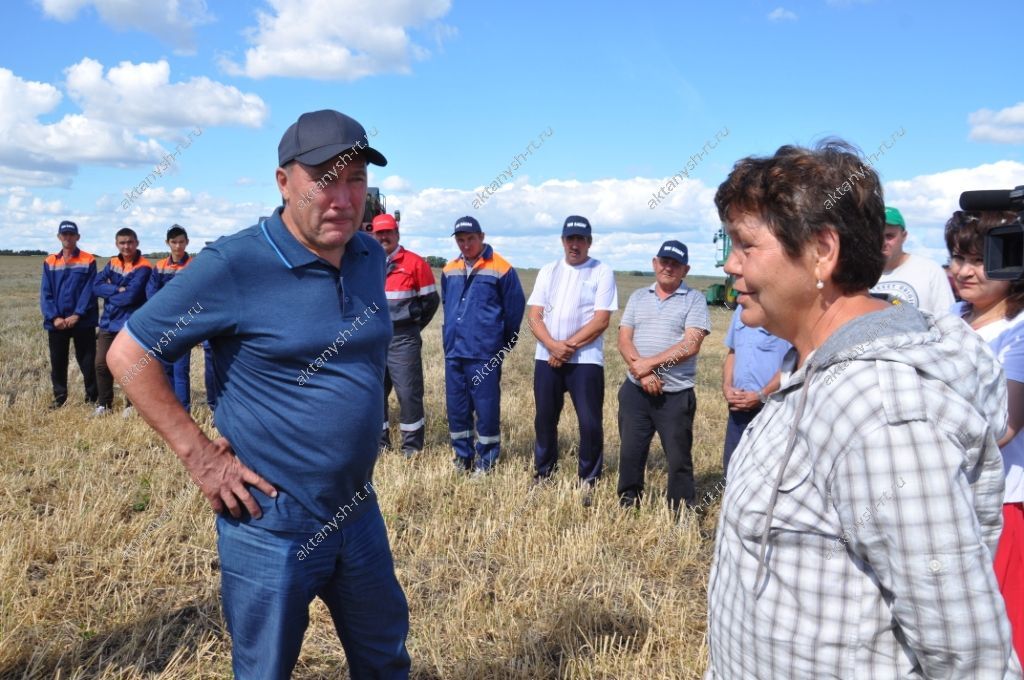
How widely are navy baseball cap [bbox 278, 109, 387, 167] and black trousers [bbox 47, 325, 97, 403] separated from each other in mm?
8529

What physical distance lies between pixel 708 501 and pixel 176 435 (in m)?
4.81

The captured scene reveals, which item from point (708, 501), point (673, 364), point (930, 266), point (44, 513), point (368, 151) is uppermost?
point (368, 151)

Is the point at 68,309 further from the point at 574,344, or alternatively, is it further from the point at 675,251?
the point at 675,251

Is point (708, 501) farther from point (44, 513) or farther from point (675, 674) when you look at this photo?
point (44, 513)

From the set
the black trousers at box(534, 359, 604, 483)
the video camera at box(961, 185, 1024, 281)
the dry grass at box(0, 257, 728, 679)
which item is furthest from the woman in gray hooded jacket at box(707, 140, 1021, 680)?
the black trousers at box(534, 359, 604, 483)

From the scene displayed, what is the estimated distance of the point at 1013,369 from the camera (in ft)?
9.16

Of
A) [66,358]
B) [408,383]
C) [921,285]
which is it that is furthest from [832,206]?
[66,358]

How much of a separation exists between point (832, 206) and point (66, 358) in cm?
1031

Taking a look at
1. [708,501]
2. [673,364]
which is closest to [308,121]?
[673,364]

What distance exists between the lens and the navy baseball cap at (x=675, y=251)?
615 centimetres

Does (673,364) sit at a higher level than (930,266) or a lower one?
lower

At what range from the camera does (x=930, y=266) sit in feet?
15.5

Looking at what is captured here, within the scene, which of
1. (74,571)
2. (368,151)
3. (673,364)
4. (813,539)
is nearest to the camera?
(813,539)

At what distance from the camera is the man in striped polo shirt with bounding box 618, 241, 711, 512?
6008 millimetres
